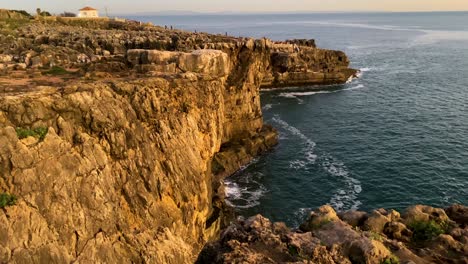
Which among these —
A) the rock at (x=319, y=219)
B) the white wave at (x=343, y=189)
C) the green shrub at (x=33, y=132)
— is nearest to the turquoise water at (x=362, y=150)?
the white wave at (x=343, y=189)

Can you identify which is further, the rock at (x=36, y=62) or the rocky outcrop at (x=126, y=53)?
the rocky outcrop at (x=126, y=53)

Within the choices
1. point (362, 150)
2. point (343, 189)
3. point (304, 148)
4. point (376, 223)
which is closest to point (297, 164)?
point (304, 148)

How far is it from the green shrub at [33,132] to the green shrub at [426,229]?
934 inches

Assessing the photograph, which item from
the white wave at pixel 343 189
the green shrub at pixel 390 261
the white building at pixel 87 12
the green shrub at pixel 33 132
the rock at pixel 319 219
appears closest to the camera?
the green shrub at pixel 390 261

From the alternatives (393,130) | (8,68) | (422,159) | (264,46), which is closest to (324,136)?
(393,130)

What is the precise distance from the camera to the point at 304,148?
208 ft

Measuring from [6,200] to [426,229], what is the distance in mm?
24592

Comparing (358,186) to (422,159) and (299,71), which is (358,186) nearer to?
(422,159)

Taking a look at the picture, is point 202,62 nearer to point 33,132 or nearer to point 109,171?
point 109,171

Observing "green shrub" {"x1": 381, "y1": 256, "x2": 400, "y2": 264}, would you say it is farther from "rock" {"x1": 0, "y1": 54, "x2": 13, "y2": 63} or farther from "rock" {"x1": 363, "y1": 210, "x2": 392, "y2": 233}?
"rock" {"x1": 0, "y1": 54, "x2": 13, "y2": 63}

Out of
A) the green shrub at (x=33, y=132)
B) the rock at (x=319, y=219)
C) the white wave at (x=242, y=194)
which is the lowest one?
the white wave at (x=242, y=194)

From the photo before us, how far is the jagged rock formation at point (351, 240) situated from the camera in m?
13.7

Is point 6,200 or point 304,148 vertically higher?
point 6,200

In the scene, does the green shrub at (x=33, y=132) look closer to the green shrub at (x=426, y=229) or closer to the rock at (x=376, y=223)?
the rock at (x=376, y=223)
